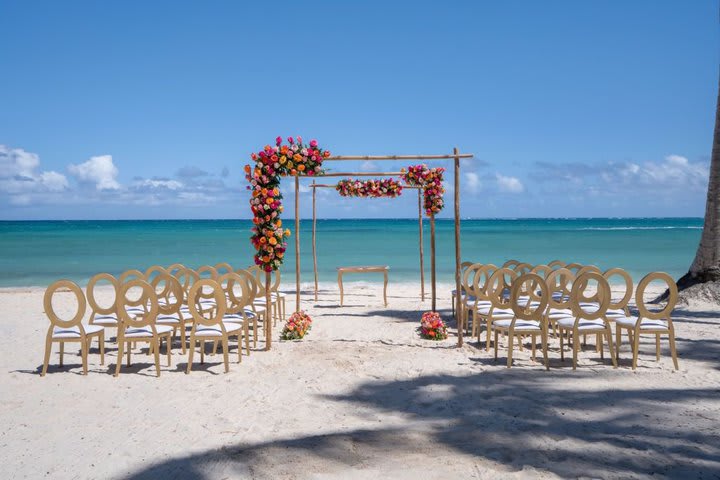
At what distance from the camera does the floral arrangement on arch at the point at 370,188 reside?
11953 mm

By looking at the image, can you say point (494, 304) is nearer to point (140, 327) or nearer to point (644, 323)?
point (644, 323)

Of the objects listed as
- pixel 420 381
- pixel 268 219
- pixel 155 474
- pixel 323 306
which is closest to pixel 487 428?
pixel 420 381

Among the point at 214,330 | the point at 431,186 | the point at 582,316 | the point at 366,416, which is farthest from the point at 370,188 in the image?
the point at 366,416

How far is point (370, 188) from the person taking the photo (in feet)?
39.7

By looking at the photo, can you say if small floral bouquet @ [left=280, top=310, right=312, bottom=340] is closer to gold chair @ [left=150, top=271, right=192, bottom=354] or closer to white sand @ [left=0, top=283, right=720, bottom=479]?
white sand @ [left=0, top=283, right=720, bottom=479]

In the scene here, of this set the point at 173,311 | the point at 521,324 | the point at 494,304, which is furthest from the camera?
the point at 494,304

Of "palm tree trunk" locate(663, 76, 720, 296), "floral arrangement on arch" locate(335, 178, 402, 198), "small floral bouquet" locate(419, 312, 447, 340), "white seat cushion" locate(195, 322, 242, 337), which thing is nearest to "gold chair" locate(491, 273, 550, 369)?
"small floral bouquet" locate(419, 312, 447, 340)

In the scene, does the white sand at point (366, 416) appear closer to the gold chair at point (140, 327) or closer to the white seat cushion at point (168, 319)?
the gold chair at point (140, 327)

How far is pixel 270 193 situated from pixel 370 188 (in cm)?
512

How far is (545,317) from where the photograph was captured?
6.26 metres

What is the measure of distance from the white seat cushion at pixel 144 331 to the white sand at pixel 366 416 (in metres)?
0.44

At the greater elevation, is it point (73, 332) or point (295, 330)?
point (73, 332)

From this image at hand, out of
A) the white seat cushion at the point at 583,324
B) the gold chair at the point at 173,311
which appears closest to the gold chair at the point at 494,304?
the white seat cushion at the point at 583,324

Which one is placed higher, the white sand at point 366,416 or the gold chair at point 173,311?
the gold chair at point 173,311
